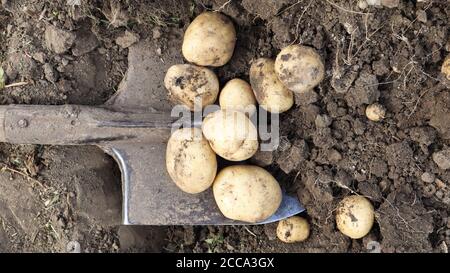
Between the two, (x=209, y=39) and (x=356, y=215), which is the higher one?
(x=209, y=39)

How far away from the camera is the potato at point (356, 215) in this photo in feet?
7.72

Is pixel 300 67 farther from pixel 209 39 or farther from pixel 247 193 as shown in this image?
pixel 247 193

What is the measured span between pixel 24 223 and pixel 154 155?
0.72m

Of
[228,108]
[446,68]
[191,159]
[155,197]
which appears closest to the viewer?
[446,68]

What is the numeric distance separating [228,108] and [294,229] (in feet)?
2.20

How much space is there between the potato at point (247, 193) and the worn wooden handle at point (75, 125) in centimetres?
37

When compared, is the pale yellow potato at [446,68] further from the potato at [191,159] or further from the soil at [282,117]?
the potato at [191,159]

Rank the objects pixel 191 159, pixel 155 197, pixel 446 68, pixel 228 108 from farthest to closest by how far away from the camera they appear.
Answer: pixel 155 197 < pixel 228 108 < pixel 191 159 < pixel 446 68

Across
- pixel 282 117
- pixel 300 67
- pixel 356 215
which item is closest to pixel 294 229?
pixel 356 215

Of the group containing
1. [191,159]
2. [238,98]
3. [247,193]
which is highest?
[238,98]

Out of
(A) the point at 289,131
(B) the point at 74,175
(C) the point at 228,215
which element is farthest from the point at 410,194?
(B) the point at 74,175

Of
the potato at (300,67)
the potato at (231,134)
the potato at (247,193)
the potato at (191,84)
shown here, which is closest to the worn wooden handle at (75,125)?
the potato at (191,84)

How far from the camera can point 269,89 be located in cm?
232

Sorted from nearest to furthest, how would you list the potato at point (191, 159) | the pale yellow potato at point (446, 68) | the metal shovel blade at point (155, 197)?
the pale yellow potato at point (446, 68) < the potato at point (191, 159) < the metal shovel blade at point (155, 197)
